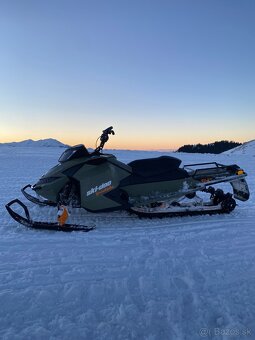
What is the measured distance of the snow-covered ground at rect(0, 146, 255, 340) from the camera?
2.27m

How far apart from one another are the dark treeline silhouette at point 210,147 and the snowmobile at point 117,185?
64161mm

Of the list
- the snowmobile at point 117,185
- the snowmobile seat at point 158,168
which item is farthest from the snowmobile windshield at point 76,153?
the snowmobile seat at point 158,168

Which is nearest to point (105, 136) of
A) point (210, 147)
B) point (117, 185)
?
point (117, 185)

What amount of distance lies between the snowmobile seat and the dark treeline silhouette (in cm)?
6419

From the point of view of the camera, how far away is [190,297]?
105 inches

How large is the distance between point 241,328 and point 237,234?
A: 7.61 feet

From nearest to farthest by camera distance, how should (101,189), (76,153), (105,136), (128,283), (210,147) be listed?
(128,283) → (101,189) → (76,153) → (105,136) → (210,147)

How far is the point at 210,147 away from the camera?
89312mm

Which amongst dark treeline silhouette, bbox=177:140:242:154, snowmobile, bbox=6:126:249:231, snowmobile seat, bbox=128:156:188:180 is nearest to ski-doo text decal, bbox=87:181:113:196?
snowmobile, bbox=6:126:249:231

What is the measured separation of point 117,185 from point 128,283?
2279mm

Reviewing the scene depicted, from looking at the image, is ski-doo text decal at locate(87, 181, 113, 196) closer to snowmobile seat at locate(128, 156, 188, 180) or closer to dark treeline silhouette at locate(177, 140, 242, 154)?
snowmobile seat at locate(128, 156, 188, 180)

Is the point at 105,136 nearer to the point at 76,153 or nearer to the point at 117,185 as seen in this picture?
the point at 76,153

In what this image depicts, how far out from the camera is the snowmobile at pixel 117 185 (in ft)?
16.1

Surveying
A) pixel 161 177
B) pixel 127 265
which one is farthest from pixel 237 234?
pixel 127 265
